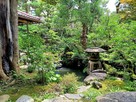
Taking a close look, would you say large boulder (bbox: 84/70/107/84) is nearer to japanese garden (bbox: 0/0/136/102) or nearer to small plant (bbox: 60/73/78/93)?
japanese garden (bbox: 0/0/136/102)

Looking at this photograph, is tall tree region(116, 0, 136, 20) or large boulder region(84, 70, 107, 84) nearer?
large boulder region(84, 70, 107, 84)

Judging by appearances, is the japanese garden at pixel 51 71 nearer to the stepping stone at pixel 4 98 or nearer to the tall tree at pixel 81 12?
the stepping stone at pixel 4 98

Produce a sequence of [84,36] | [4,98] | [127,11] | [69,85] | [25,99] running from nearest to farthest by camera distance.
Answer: [25,99], [4,98], [69,85], [84,36], [127,11]

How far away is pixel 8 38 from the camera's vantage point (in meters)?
5.52

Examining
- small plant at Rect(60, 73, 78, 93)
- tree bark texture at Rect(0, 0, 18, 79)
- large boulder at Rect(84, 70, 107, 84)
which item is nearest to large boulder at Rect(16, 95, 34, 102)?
small plant at Rect(60, 73, 78, 93)

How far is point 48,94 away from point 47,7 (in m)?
12.2

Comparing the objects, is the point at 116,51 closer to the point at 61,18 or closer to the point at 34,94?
the point at 34,94

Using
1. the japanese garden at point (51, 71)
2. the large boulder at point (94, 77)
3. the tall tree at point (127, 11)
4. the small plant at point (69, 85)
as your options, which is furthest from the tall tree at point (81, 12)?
the small plant at point (69, 85)

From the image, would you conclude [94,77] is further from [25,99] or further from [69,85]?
[25,99]

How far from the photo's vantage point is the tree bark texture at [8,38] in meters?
5.32

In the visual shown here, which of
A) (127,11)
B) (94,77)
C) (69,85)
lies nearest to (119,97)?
(69,85)

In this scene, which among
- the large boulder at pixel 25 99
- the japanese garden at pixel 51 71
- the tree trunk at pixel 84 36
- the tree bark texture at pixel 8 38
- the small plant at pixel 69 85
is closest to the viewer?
the large boulder at pixel 25 99

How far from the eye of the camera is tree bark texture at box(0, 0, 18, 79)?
5.32 m

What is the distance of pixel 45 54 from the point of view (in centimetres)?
520
